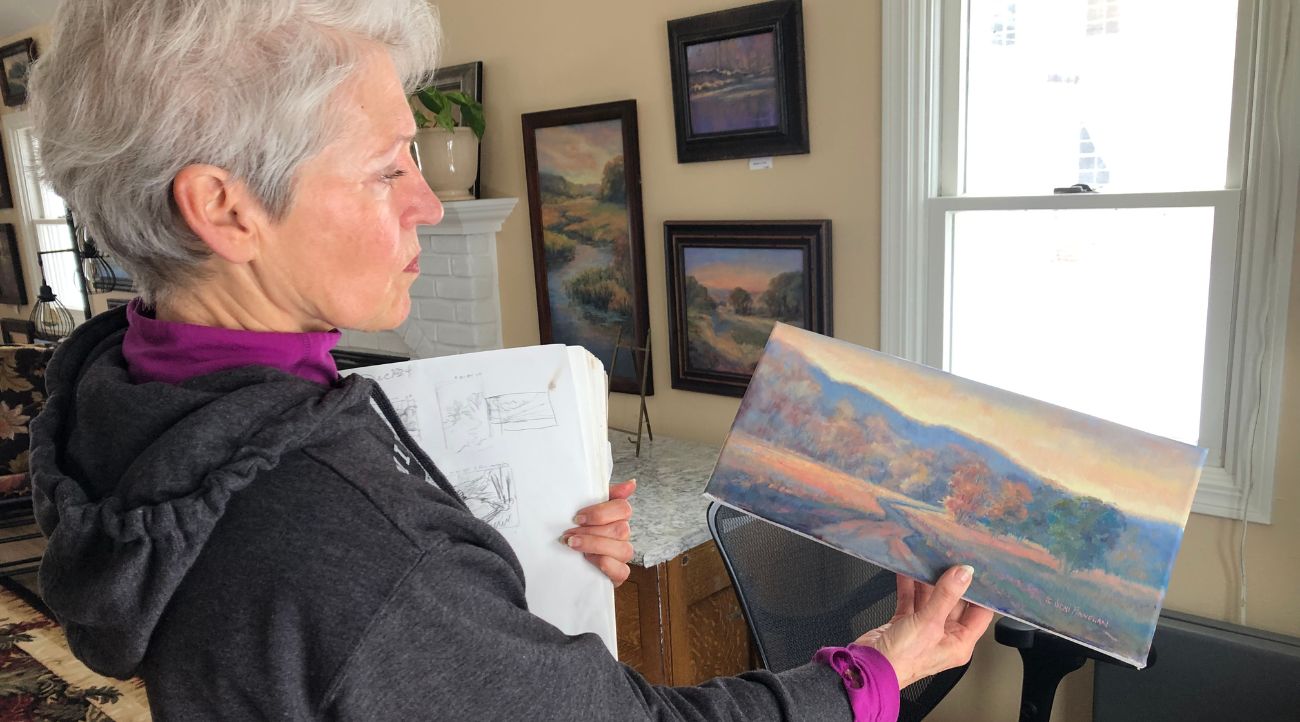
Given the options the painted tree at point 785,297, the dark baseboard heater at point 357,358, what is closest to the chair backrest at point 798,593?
the painted tree at point 785,297

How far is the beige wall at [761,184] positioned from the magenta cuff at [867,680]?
1.17m

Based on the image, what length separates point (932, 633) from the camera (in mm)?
940

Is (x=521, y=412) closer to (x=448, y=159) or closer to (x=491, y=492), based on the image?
(x=491, y=492)

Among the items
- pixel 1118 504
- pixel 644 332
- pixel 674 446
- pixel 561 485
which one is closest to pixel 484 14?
pixel 644 332

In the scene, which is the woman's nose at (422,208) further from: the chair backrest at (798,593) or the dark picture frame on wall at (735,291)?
the dark picture frame on wall at (735,291)

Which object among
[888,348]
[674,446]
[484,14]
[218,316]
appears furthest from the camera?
[484,14]

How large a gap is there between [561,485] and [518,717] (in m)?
0.40

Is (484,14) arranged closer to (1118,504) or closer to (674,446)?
(674,446)

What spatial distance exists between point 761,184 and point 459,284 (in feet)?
3.80

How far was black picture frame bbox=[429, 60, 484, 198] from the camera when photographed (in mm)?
2832

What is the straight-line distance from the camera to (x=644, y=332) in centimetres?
257

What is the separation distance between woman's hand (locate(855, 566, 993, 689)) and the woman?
0.25m

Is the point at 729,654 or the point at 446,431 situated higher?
the point at 446,431

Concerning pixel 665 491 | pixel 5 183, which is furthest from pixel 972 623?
pixel 5 183
